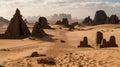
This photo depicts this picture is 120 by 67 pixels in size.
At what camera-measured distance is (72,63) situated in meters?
14.9

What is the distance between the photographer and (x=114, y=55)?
53.9ft

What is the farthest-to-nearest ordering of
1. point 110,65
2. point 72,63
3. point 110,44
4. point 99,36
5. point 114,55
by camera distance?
point 99,36
point 110,44
point 114,55
point 72,63
point 110,65

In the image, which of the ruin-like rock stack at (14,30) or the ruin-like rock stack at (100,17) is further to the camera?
the ruin-like rock stack at (100,17)

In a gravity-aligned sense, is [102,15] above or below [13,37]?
above

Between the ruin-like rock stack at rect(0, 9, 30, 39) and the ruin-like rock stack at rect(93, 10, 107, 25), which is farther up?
the ruin-like rock stack at rect(93, 10, 107, 25)

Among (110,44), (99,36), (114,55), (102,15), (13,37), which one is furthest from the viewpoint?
(102,15)

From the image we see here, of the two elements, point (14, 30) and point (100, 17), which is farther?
point (100, 17)

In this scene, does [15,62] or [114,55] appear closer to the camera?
[15,62]

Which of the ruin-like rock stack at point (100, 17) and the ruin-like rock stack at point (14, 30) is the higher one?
the ruin-like rock stack at point (100, 17)

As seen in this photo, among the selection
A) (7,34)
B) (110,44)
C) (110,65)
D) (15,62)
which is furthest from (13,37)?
(110,65)

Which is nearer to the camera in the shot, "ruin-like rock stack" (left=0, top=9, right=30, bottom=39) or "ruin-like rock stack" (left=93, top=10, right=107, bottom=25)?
"ruin-like rock stack" (left=0, top=9, right=30, bottom=39)

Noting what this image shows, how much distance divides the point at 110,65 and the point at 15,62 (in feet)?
19.0

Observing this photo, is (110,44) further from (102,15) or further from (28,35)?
(102,15)

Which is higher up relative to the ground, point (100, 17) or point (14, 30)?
point (100, 17)
